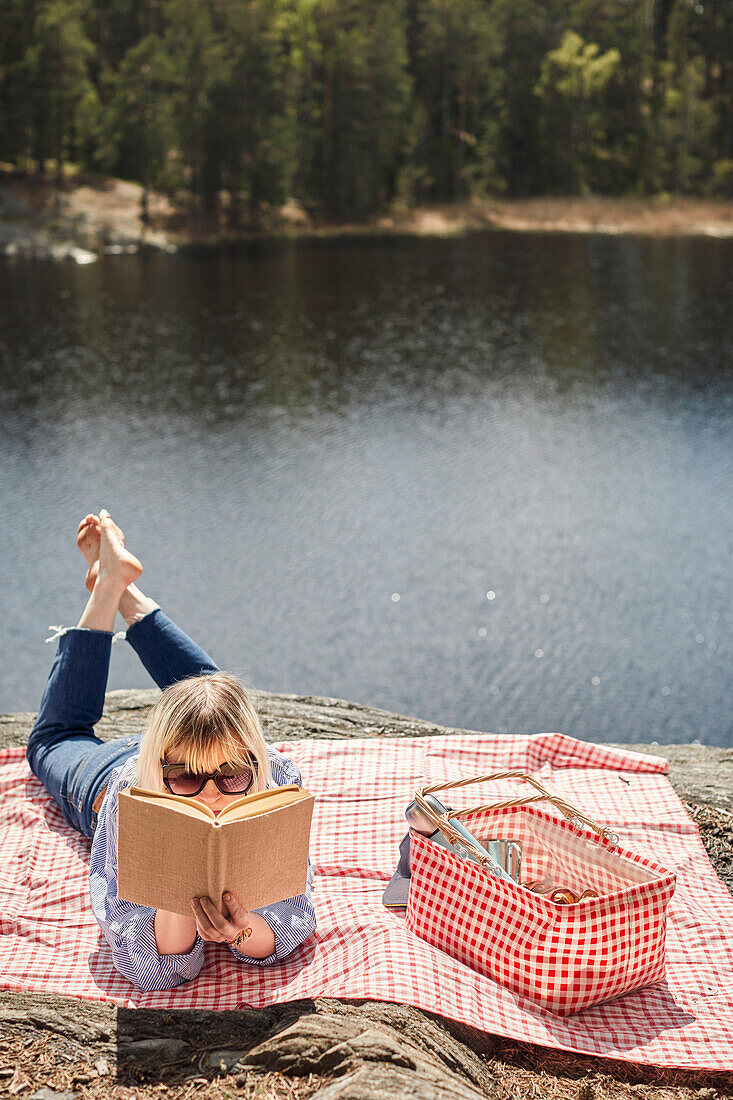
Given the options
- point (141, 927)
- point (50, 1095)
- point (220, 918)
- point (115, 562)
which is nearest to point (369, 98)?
point (115, 562)

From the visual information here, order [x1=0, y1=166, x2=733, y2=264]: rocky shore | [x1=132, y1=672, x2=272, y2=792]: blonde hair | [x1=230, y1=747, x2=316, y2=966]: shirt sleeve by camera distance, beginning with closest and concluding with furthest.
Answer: [x1=132, y1=672, x2=272, y2=792]: blonde hair, [x1=230, y1=747, x2=316, y2=966]: shirt sleeve, [x1=0, y1=166, x2=733, y2=264]: rocky shore

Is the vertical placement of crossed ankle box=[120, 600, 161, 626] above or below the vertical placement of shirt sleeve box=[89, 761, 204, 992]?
above

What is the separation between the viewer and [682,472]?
6.67m

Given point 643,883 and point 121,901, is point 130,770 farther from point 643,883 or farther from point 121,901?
point 643,883

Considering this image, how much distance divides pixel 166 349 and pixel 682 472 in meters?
5.06

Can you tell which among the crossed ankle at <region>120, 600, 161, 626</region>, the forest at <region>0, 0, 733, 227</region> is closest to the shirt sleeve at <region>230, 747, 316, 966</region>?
the crossed ankle at <region>120, 600, 161, 626</region>

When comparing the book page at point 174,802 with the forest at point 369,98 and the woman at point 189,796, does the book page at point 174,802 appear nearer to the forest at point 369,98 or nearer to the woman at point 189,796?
the woman at point 189,796

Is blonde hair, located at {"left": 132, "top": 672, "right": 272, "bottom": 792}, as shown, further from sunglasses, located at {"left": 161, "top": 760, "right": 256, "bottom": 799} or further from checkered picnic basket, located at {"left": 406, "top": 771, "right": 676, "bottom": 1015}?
checkered picnic basket, located at {"left": 406, "top": 771, "right": 676, "bottom": 1015}

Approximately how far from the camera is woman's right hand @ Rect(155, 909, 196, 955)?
1618mm

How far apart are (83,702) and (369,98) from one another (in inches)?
914

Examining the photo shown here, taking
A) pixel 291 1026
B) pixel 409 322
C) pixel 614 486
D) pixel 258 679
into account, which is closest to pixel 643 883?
pixel 291 1026

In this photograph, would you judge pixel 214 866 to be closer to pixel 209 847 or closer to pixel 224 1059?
pixel 209 847

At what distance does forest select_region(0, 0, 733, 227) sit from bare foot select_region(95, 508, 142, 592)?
19.7m

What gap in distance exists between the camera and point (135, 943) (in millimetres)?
1665
